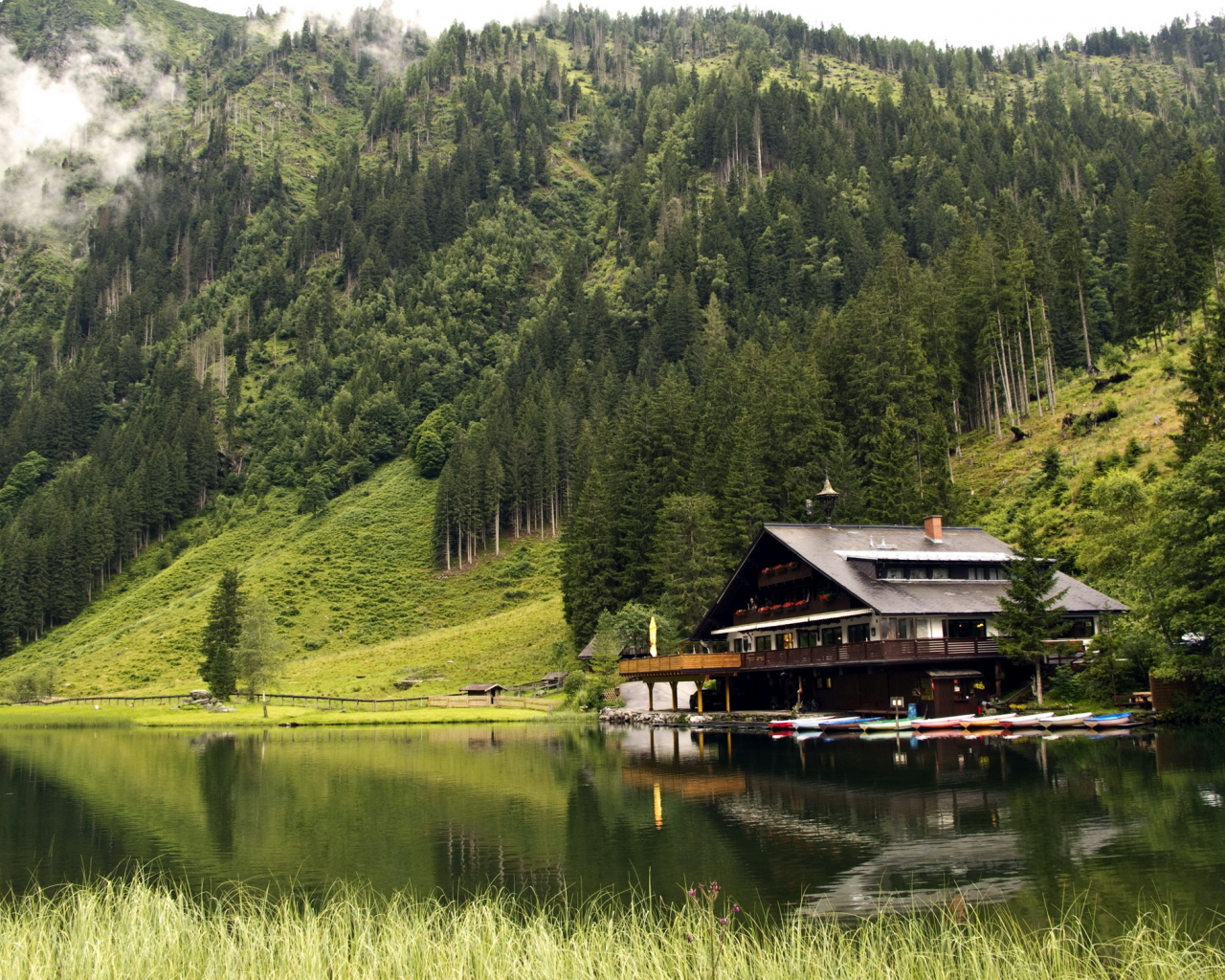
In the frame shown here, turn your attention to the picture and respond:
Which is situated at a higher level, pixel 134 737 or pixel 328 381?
pixel 328 381

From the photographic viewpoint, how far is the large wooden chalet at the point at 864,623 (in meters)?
51.7

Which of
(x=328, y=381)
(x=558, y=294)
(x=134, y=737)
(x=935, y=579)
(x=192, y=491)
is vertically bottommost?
(x=134, y=737)

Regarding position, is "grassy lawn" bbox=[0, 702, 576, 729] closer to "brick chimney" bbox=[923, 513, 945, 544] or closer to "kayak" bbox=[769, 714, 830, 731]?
"kayak" bbox=[769, 714, 830, 731]

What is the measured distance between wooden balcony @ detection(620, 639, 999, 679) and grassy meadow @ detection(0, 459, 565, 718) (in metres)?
25.7

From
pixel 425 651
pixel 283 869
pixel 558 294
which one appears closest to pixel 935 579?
pixel 283 869

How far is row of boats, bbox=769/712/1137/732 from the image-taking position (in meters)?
42.5

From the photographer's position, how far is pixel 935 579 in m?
57.3

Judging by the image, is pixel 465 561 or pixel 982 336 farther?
pixel 465 561

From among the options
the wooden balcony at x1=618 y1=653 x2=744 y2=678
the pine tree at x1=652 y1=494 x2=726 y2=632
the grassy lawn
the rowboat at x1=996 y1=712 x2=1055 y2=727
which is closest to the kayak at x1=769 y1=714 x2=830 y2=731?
the wooden balcony at x1=618 y1=653 x2=744 y2=678

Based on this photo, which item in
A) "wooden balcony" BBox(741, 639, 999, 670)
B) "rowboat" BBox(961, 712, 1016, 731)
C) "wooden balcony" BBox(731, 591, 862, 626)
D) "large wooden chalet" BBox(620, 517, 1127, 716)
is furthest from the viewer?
"wooden balcony" BBox(731, 591, 862, 626)

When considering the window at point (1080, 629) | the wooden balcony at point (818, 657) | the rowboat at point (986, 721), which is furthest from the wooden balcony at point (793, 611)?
the window at point (1080, 629)

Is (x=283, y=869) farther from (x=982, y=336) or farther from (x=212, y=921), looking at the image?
(x=982, y=336)

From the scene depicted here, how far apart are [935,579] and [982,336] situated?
45.6 metres

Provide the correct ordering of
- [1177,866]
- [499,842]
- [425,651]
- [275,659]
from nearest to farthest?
[1177,866], [499,842], [275,659], [425,651]
